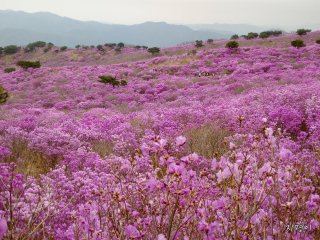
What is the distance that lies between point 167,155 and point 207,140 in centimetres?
666

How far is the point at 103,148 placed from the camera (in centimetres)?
912

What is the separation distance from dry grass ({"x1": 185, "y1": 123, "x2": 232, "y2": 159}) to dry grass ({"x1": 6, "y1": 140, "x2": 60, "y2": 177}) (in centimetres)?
328

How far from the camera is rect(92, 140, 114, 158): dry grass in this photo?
8842 mm

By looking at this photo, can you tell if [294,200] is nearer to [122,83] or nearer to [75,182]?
[75,182]

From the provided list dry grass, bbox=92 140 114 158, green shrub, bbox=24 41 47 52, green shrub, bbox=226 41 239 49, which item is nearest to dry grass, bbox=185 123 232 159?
dry grass, bbox=92 140 114 158

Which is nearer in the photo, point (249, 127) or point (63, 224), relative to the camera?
point (63, 224)

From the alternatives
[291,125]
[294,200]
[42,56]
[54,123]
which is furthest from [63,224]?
[42,56]

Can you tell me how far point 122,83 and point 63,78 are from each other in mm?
7083

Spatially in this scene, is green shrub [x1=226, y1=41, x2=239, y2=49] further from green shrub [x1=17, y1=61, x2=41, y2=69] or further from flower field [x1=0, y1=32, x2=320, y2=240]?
green shrub [x1=17, y1=61, x2=41, y2=69]

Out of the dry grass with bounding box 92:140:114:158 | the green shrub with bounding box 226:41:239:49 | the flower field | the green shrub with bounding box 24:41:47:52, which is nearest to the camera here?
the flower field

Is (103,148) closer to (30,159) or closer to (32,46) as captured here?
(30,159)

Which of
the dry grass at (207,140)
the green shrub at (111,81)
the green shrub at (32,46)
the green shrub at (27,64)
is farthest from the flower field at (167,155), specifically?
the green shrub at (32,46)

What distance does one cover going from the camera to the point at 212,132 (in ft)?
31.3

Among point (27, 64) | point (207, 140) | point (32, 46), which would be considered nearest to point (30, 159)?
point (207, 140)
